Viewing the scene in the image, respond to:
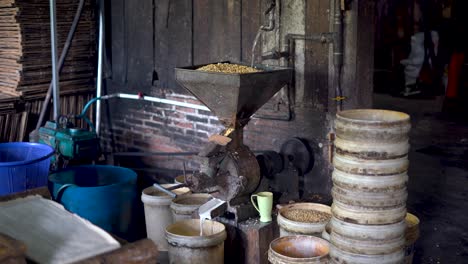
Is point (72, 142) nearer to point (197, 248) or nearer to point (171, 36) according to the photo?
point (171, 36)

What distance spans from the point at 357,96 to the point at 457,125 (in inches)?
207

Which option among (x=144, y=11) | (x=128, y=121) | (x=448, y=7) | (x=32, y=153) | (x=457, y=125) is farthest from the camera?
(x=448, y=7)

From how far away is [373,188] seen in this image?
3.77 meters

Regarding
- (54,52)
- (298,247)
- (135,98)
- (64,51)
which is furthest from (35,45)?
(298,247)

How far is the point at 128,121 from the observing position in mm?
7309

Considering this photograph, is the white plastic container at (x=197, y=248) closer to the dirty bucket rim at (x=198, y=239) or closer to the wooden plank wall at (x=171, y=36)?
the dirty bucket rim at (x=198, y=239)

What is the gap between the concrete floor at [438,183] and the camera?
17.9 ft

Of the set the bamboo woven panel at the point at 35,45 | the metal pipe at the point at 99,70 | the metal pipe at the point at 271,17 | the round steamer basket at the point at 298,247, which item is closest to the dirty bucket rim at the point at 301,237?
the round steamer basket at the point at 298,247

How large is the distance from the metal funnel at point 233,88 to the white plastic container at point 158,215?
3.24ft

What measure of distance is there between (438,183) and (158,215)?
330cm

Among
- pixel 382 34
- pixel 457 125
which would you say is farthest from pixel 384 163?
pixel 382 34

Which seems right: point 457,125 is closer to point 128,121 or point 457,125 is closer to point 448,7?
point 448,7

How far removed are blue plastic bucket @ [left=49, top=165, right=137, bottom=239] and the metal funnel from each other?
3.93 feet

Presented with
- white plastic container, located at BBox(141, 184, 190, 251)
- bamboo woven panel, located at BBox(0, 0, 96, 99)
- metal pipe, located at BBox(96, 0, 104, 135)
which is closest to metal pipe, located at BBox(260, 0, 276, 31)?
white plastic container, located at BBox(141, 184, 190, 251)
